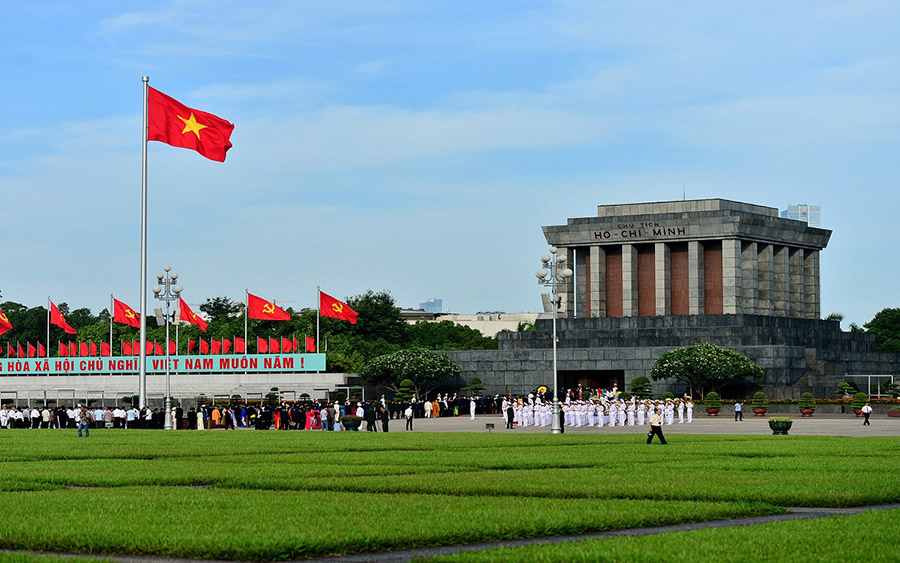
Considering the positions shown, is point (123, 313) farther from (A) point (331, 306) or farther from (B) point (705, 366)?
(B) point (705, 366)

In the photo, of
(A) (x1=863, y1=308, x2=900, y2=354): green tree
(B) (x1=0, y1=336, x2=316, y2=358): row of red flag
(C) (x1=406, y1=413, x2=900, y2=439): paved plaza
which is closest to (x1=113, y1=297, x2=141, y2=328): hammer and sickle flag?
(B) (x1=0, y1=336, x2=316, y2=358): row of red flag

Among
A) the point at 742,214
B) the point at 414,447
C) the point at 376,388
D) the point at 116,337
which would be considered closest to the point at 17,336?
the point at 116,337

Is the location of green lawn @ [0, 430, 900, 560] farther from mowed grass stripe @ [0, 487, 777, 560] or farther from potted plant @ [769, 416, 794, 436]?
potted plant @ [769, 416, 794, 436]

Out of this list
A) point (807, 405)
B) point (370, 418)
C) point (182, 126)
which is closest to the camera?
point (182, 126)

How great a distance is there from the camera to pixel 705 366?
72.8 m

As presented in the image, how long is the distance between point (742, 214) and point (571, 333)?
45.3 feet

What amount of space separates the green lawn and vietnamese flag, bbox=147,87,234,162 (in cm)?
1334

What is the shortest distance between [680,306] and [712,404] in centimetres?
1821

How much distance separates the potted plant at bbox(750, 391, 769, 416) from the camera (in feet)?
225

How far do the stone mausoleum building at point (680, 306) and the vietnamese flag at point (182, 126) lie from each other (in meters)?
39.7

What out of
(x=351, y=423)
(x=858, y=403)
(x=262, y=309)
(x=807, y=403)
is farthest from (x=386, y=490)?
(x=262, y=309)

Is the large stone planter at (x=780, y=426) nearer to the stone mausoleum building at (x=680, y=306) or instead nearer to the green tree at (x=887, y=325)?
the stone mausoleum building at (x=680, y=306)

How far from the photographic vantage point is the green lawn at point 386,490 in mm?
15195

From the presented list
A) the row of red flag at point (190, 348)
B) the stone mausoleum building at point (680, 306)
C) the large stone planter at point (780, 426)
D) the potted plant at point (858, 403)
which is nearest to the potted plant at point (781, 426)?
the large stone planter at point (780, 426)
